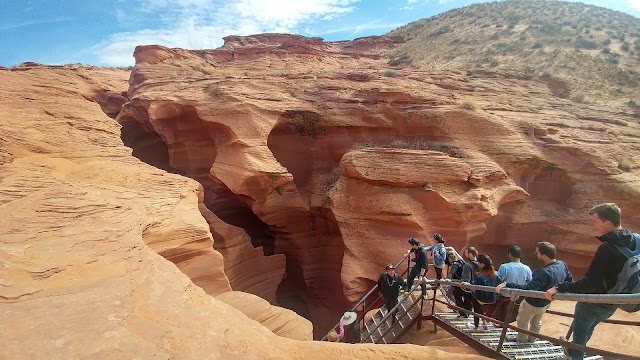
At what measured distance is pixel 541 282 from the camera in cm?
415

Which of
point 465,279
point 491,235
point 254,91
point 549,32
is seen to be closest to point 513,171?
point 491,235

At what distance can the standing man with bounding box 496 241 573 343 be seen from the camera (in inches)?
163

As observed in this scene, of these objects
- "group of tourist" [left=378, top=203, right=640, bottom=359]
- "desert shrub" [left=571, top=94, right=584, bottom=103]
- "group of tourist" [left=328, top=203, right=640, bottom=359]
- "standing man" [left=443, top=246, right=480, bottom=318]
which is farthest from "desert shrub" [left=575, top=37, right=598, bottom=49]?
"standing man" [left=443, top=246, right=480, bottom=318]

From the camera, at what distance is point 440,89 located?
14.8 m

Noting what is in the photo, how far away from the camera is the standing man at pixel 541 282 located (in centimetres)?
415

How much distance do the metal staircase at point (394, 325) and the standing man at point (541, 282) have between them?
97.3 inches

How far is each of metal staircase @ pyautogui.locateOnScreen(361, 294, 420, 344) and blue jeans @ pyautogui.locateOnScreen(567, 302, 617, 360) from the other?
11.5 ft

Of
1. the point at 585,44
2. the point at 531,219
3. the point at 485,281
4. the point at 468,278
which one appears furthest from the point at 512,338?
the point at 585,44

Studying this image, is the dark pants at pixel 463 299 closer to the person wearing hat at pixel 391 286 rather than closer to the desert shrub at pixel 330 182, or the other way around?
the person wearing hat at pixel 391 286

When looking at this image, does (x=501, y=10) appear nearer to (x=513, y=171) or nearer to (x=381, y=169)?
(x=513, y=171)

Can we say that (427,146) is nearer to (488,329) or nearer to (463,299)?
(463,299)

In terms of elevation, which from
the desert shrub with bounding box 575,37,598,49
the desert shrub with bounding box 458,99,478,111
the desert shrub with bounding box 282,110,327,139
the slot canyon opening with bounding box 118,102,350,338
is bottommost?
the slot canyon opening with bounding box 118,102,350,338

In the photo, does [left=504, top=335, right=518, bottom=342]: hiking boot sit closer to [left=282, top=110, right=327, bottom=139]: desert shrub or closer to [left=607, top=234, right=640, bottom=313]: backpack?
[left=607, top=234, right=640, bottom=313]: backpack

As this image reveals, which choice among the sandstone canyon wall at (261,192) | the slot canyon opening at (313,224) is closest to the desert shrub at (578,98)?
the sandstone canyon wall at (261,192)
